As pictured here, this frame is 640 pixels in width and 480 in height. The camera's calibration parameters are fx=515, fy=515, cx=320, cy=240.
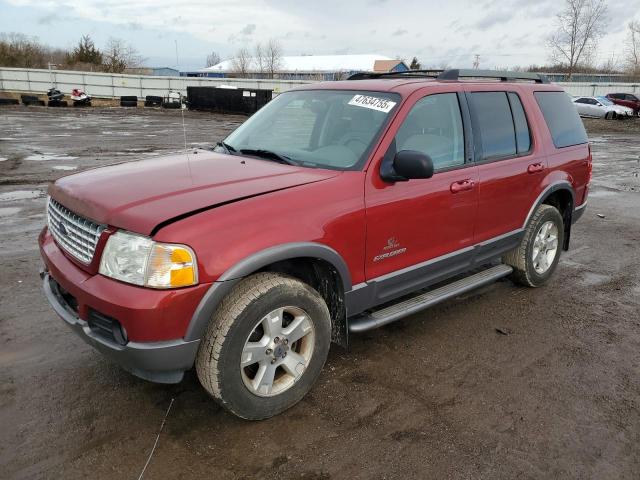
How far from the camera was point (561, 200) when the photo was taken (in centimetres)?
Answer: 537

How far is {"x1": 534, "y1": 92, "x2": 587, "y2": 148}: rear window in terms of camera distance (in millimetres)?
4938

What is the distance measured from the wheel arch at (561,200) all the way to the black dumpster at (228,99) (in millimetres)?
25381

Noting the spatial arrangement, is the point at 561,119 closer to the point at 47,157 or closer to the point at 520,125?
the point at 520,125

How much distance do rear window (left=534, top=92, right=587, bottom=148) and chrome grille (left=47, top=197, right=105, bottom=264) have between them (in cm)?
409

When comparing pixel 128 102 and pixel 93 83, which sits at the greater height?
pixel 93 83

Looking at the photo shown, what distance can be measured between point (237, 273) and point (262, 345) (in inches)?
19.2

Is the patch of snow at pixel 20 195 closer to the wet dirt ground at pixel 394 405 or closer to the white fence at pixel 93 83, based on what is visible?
the wet dirt ground at pixel 394 405

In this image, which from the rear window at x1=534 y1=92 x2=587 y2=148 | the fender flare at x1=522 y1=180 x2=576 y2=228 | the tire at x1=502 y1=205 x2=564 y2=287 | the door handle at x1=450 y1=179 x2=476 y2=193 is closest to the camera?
the door handle at x1=450 y1=179 x2=476 y2=193

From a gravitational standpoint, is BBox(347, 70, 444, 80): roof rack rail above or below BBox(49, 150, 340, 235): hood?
above

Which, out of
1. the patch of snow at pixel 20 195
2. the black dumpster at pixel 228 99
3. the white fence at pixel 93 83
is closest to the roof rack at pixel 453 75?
the patch of snow at pixel 20 195

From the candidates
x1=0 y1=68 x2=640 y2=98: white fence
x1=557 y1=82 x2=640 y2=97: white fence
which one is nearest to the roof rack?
x1=0 y1=68 x2=640 y2=98: white fence

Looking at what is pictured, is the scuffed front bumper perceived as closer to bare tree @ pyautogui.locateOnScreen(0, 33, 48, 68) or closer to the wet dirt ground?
the wet dirt ground

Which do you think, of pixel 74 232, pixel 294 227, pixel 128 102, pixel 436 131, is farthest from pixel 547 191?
pixel 128 102

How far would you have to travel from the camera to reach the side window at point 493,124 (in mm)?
4148
